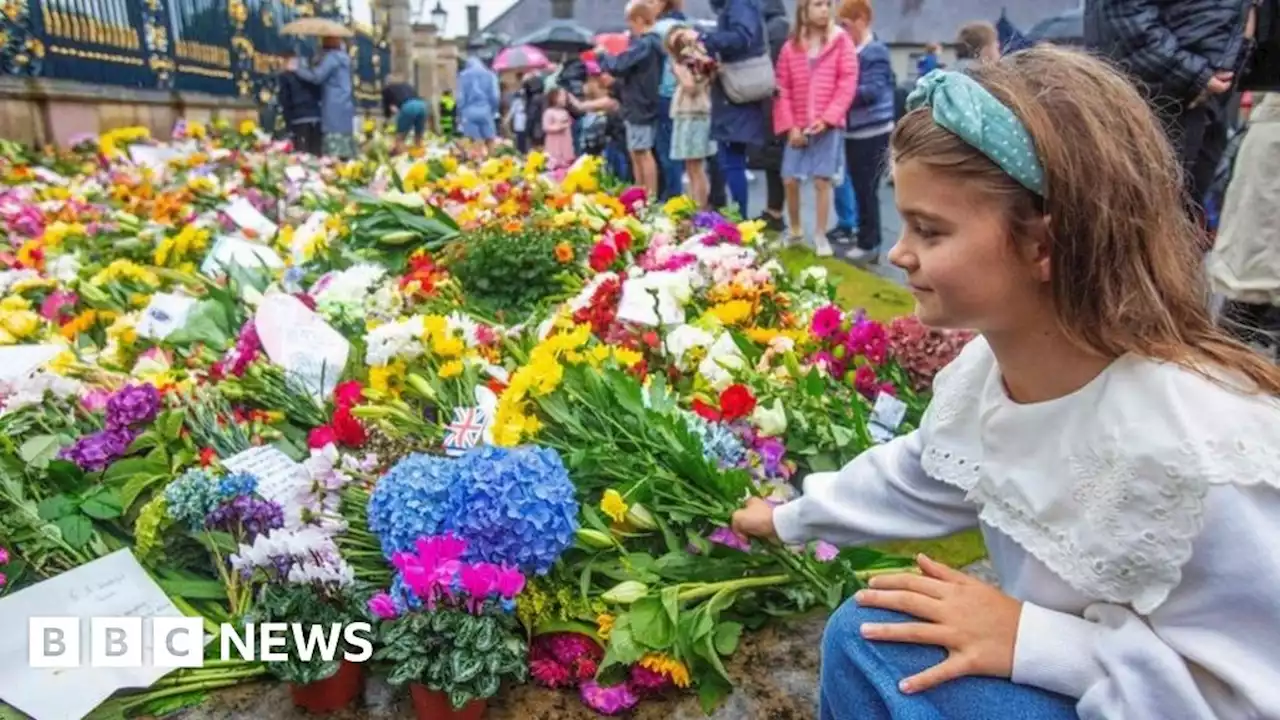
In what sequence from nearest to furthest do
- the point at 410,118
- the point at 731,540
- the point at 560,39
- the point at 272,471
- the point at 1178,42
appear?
the point at 731,540, the point at 272,471, the point at 1178,42, the point at 410,118, the point at 560,39

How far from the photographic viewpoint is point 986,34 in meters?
5.68

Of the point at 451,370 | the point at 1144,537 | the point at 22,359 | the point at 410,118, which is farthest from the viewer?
the point at 410,118

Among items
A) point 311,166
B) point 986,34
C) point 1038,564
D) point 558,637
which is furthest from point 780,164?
point 1038,564

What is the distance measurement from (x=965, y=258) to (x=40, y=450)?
6.87 feet

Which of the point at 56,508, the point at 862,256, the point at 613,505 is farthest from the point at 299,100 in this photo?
the point at 613,505

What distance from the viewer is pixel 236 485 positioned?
1888mm

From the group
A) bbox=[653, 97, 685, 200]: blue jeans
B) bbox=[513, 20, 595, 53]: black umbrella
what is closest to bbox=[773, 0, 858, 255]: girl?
bbox=[653, 97, 685, 200]: blue jeans

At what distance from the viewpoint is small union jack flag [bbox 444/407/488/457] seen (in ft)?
6.84

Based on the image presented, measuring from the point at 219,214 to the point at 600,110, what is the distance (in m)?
4.44

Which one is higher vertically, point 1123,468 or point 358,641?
point 1123,468

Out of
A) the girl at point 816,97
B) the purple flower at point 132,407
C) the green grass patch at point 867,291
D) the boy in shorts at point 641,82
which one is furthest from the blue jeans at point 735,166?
the purple flower at point 132,407

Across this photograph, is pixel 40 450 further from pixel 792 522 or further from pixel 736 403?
pixel 792 522

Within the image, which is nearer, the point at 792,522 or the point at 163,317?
the point at 792,522

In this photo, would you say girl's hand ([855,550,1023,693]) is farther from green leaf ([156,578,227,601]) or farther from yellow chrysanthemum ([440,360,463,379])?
yellow chrysanthemum ([440,360,463,379])
